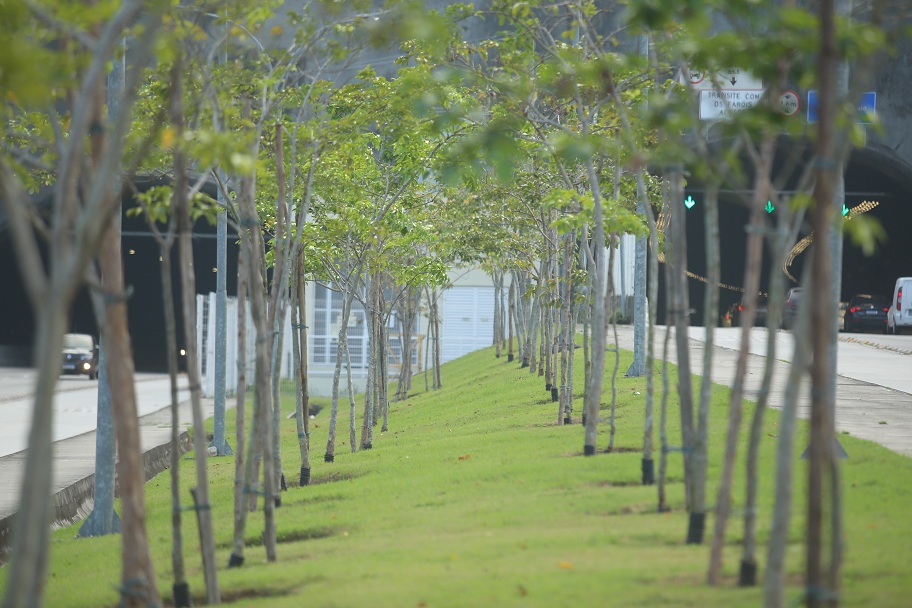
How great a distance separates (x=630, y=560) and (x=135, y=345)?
218ft

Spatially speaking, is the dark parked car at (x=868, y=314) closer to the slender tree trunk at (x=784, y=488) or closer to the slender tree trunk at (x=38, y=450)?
the slender tree trunk at (x=784, y=488)

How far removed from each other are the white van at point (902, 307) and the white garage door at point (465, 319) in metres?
19.1

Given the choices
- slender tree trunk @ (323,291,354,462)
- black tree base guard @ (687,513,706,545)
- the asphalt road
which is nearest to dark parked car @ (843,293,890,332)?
the asphalt road

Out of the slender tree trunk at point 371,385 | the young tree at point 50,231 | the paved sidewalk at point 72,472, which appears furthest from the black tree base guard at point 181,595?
the slender tree trunk at point 371,385

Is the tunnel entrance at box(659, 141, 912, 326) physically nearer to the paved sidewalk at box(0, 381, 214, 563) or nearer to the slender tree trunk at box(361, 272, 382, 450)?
the slender tree trunk at box(361, 272, 382, 450)

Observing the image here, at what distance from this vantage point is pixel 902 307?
40.3 m

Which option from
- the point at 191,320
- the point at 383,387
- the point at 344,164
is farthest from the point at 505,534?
the point at 383,387

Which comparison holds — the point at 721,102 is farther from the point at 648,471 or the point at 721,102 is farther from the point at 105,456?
the point at 105,456

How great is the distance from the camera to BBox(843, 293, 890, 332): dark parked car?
4216 cm

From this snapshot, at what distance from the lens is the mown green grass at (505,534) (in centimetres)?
658

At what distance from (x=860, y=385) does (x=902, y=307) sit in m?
23.3

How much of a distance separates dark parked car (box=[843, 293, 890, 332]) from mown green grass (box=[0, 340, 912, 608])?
29385 mm

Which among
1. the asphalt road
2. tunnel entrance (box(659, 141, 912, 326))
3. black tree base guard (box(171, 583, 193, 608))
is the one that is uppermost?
tunnel entrance (box(659, 141, 912, 326))

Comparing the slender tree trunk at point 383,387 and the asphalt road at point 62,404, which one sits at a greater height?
the slender tree trunk at point 383,387
